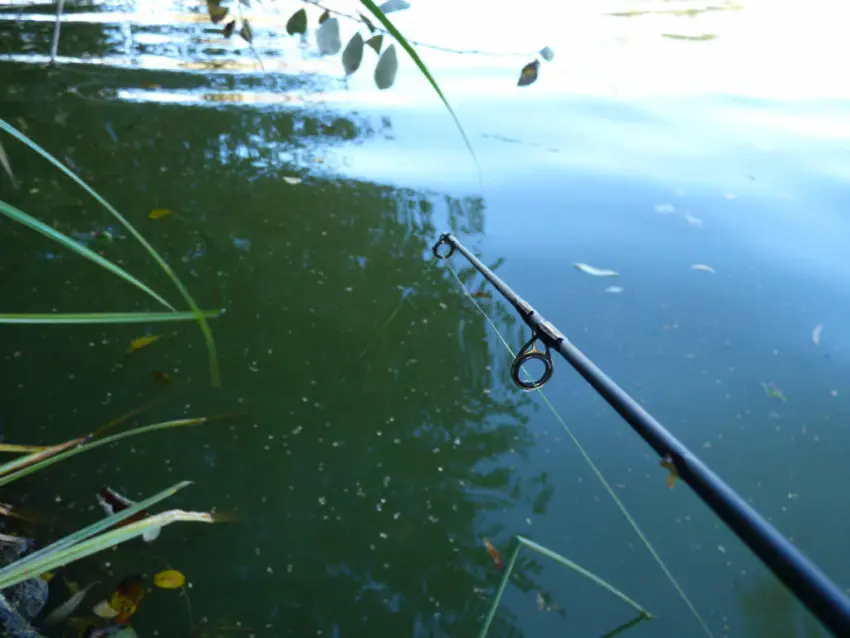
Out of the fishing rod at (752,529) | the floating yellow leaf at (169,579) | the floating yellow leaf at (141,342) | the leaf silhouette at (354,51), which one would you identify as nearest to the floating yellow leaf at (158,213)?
the floating yellow leaf at (141,342)

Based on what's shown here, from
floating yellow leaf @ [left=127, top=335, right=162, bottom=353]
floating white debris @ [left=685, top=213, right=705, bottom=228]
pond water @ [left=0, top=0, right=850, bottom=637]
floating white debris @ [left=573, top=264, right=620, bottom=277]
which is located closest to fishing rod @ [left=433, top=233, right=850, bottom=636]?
pond water @ [left=0, top=0, right=850, bottom=637]

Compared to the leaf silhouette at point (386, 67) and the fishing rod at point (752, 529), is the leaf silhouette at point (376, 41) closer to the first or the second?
the leaf silhouette at point (386, 67)

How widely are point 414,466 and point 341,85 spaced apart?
2367 millimetres

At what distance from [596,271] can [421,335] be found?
0.66 metres

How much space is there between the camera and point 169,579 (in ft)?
3.66

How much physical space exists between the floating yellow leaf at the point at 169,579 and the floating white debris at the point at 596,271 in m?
1.41

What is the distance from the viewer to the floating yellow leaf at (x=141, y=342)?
5.16 ft

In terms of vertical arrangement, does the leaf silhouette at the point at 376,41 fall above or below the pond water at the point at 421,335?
above

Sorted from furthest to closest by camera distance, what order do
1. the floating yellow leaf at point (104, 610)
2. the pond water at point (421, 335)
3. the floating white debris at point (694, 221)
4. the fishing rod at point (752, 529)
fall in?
the floating white debris at point (694, 221)
the pond water at point (421, 335)
the floating yellow leaf at point (104, 610)
the fishing rod at point (752, 529)

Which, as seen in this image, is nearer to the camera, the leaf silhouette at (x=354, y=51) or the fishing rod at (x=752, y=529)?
the fishing rod at (x=752, y=529)

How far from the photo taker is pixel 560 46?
390 centimetres

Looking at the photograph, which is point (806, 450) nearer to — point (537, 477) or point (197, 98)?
point (537, 477)

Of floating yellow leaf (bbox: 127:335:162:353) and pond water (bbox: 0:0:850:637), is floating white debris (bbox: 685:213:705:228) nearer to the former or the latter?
pond water (bbox: 0:0:850:637)

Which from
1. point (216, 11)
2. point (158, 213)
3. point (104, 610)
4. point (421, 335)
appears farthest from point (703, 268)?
point (104, 610)
